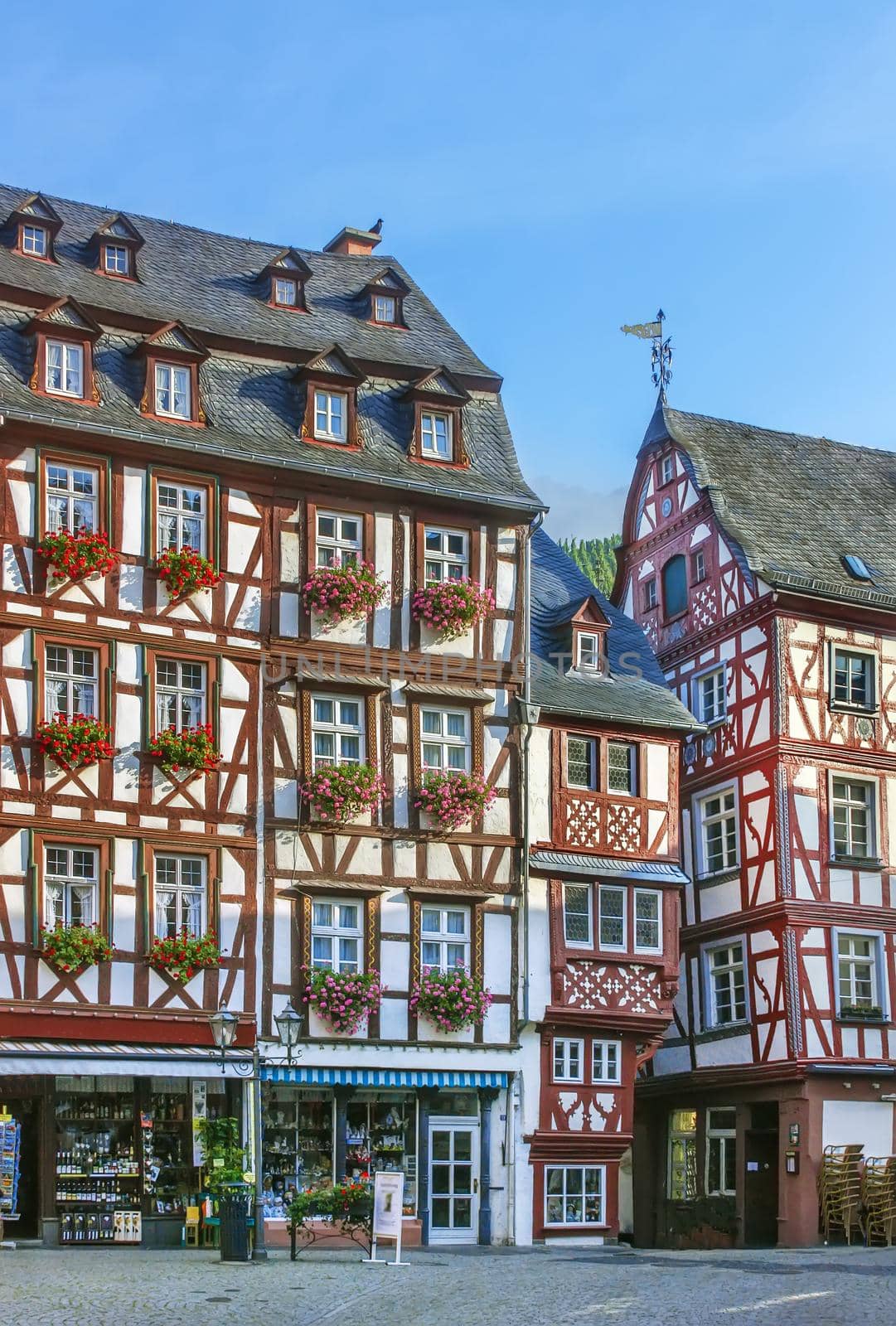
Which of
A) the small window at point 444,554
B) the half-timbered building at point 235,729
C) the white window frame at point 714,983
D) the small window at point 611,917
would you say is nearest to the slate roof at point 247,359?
the half-timbered building at point 235,729

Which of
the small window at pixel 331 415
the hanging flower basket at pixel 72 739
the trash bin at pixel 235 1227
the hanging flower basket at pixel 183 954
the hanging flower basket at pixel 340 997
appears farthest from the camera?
the small window at pixel 331 415

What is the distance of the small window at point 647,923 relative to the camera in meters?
34.7

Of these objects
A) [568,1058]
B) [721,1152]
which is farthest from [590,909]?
[721,1152]

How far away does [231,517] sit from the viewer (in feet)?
108

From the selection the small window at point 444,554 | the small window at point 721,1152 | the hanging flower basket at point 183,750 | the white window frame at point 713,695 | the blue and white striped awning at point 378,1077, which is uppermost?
the small window at point 444,554

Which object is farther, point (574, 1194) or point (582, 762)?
point (582, 762)

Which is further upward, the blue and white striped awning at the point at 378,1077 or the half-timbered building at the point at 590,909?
the half-timbered building at the point at 590,909

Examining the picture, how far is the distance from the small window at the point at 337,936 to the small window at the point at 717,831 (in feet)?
29.0

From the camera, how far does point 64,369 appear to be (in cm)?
3225

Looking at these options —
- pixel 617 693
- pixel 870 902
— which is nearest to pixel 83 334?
pixel 617 693

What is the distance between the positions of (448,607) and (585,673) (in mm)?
3565

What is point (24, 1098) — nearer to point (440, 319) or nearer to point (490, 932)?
point (490, 932)

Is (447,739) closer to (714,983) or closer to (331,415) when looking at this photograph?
(331,415)

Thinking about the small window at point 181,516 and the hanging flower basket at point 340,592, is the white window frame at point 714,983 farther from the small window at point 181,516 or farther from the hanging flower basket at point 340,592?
the small window at point 181,516
